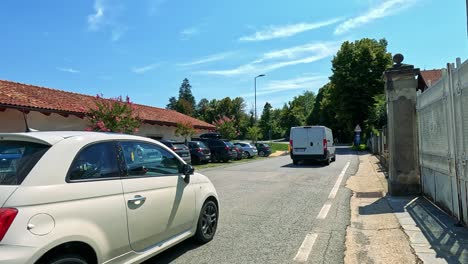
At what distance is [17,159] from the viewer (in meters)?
3.76

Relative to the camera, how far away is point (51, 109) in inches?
794

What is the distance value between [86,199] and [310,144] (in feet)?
66.3

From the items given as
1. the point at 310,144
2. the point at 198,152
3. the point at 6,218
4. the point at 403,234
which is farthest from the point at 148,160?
the point at 198,152

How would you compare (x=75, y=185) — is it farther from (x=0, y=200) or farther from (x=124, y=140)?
(x=124, y=140)

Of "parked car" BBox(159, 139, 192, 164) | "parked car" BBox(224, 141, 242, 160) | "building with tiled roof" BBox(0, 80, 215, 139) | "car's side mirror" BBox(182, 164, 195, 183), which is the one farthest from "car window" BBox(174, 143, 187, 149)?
"car's side mirror" BBox(182, 164, 195, 183)

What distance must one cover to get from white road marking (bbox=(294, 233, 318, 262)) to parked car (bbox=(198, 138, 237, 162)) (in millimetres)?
22874

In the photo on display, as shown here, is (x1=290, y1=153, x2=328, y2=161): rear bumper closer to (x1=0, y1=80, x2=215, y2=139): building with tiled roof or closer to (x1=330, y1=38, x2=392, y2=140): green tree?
(x1=0, y1=80, x2=215, y2=139): building with tiled roof

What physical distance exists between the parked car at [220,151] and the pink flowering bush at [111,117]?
8503mm

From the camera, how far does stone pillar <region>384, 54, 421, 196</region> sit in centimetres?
1049

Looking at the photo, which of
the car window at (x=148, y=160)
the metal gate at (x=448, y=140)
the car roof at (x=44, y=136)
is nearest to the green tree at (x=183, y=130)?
the metal gate at (x=448, y=140)

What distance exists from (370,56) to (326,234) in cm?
5039

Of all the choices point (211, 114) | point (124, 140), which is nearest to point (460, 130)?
point (124, 140)

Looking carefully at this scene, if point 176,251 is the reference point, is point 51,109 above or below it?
above

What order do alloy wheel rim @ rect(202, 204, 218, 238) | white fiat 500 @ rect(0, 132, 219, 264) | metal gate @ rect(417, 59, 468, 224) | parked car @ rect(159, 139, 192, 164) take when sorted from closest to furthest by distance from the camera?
1. white fiat 500 @ rect(0, 132, 219, 264)
2. alloy wheel rim @ rect(202, 204, 218, 238)
3. metal gate @ rect(417, 59, 468, 224)
4. parked car @ rect(159, 139, 192, 164)
